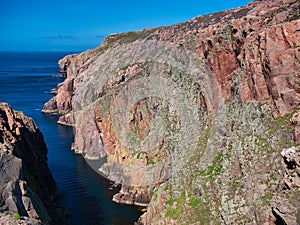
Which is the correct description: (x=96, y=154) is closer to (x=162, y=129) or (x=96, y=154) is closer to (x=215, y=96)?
(x=162, y=129)

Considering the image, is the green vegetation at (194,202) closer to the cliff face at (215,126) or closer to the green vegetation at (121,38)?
the cliff face at (215,126)

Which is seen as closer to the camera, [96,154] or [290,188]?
[290,188]

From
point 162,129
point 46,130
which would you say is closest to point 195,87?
point 162,129

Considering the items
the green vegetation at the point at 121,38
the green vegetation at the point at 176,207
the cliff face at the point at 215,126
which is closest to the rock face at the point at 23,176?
the cliff face at the point at 215,126

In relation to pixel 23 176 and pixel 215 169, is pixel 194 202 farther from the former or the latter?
pixel 23 176

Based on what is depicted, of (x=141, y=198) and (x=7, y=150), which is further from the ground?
(x=7, y=150)

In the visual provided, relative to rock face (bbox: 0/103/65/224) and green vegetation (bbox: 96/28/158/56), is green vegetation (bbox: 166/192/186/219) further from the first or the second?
green vegetation (bbox: 96/28/158/56)

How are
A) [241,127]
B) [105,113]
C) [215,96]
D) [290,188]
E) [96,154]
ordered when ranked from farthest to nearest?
[96,154] → [105,113] → [215,96] → [241,127] → [290,188]

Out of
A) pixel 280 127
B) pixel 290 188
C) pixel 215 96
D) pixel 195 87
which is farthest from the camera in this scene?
pixel 195 87
